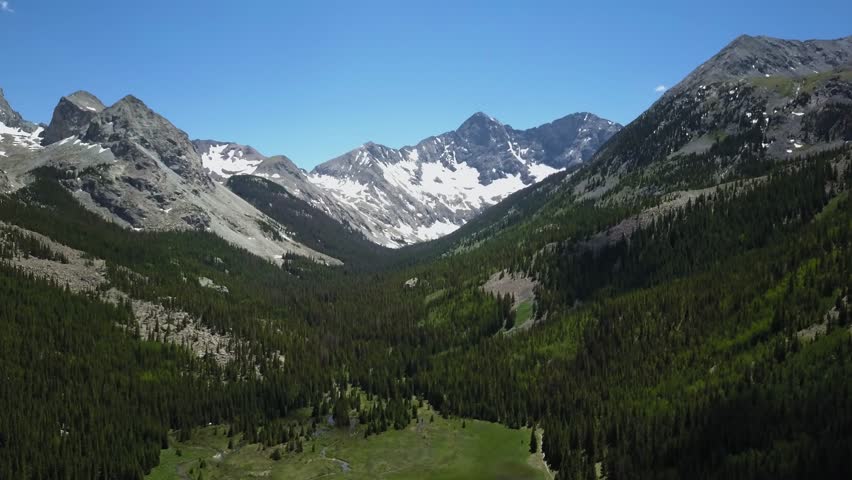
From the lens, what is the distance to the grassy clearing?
88750 millimetres

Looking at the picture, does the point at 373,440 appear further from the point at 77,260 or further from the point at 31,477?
the point at 77,260

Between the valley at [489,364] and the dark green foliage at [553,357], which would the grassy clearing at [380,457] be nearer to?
the valley at [489,364]

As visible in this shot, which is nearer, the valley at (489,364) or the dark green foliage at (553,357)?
the dark green foliage at (553,357)

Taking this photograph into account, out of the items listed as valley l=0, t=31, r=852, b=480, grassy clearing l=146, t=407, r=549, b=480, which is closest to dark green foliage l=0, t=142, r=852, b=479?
valley l=0, t=31, r=852, b=480

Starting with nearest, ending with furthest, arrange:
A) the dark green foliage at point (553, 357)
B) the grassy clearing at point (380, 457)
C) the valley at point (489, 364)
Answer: the dark green foliage at point (553, 357)
the valley at point (489, 364)
the grassy clearing at point (380, 457)

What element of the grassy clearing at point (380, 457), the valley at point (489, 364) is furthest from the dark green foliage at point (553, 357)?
the grassy clearing at point (380, 457)

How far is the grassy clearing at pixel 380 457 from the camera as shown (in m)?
88.8

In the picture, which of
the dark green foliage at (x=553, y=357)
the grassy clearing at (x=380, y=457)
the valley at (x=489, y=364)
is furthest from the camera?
the grassy clearing at (x=380, y=457)

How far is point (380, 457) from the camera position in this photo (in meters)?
95.6

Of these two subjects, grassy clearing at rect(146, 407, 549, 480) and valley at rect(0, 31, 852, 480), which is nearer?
valley at rect(0, 31, 852, 480)

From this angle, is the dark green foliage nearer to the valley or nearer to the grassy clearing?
the valley

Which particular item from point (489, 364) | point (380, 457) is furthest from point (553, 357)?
point (380, 457)

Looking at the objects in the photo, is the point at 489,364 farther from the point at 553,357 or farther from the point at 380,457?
the point at 380,457

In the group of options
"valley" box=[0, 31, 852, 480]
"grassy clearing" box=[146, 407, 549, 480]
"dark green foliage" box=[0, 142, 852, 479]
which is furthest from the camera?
"grassy clearing" box=[146, 407, 549, 480]
